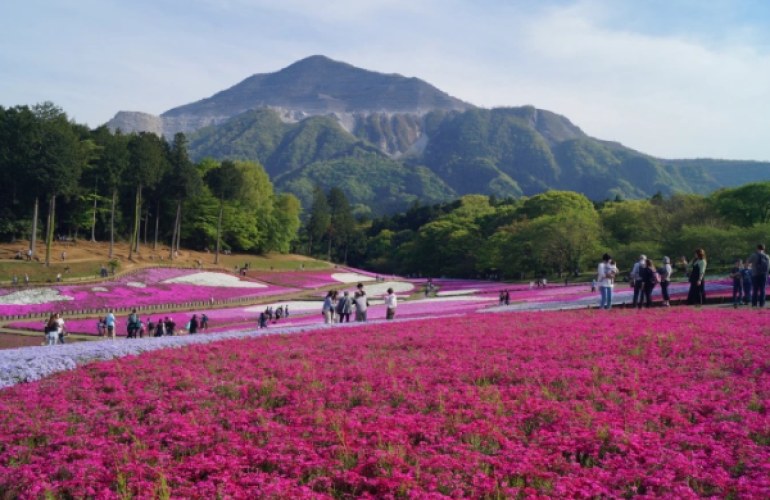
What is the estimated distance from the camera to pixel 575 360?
13.7m

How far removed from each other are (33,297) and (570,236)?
188 feet

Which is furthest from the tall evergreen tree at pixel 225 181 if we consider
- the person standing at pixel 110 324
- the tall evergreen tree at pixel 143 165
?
the person standing at pixel 110 324

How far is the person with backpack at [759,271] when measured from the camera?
20.5 m

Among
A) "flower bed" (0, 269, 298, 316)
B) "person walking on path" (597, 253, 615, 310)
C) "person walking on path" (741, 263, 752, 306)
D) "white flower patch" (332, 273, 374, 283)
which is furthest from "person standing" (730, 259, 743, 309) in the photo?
"white flower patch" (332, 273, 374, 283)

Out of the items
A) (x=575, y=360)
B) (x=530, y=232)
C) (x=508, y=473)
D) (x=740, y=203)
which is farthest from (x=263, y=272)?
(x=508, y=473)

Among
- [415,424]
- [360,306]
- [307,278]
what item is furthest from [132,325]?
[307,278]

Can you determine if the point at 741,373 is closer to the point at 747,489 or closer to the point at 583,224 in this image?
the point at 747,489

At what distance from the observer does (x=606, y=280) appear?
24406 millimetres

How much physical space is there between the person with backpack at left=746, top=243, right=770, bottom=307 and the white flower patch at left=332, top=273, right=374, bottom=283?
210ft

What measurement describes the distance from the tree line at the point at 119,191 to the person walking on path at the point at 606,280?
50.6 metres

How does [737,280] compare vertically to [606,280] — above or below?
above

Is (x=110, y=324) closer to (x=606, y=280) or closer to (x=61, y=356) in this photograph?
(x=61, y=356)

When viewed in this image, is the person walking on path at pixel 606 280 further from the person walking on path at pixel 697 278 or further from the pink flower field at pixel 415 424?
the pink flower field at pixel 415 424

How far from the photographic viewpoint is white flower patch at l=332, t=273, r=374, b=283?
85875 mm
